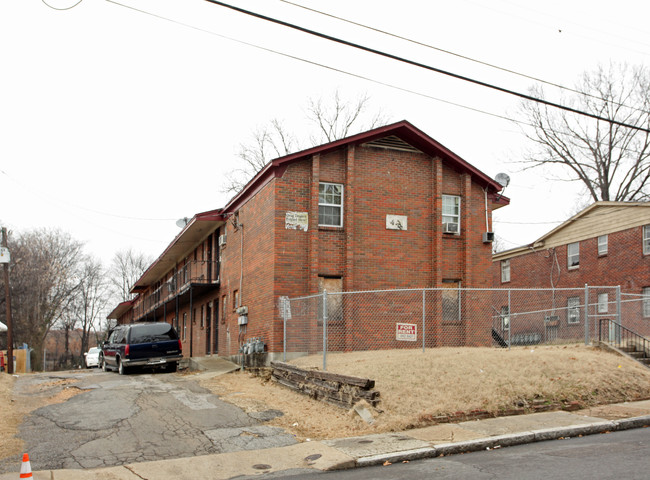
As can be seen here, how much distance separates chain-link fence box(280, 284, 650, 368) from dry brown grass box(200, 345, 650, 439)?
2.47m

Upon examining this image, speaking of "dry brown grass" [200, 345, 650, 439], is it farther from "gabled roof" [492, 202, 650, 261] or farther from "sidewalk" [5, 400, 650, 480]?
"gabled roof" [492, 202, 650, 261]

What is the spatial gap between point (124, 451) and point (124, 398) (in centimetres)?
438

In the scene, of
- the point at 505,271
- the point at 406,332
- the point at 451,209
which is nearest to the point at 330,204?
the point at 451,209

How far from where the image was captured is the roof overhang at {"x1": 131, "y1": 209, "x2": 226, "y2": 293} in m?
25.0

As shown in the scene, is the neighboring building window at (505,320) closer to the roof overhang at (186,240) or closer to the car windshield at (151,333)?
the car windshield at (151,333)

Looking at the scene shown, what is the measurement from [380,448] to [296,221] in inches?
415

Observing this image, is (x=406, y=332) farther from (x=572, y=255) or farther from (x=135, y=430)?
(x=572, y=255)

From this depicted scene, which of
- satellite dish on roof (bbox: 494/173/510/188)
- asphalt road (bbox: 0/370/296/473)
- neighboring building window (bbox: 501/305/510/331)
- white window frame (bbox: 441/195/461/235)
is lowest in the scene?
asphalt road (bbox: 0/370/296/473)

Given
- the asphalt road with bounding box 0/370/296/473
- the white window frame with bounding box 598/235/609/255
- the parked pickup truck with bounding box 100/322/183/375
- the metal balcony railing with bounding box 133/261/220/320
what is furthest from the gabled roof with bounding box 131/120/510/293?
the white window frame with bounding box 598/235/609/255

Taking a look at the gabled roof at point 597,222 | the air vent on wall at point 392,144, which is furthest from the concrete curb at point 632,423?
the gabled roof at point 597,222

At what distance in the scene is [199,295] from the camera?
2994 centimetres

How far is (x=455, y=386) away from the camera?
11.3 meters

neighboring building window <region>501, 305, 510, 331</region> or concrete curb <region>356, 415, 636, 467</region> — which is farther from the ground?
neighboring building window <region>501, 305, 510, 331</region>

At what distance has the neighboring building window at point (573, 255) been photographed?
31.2 metres
